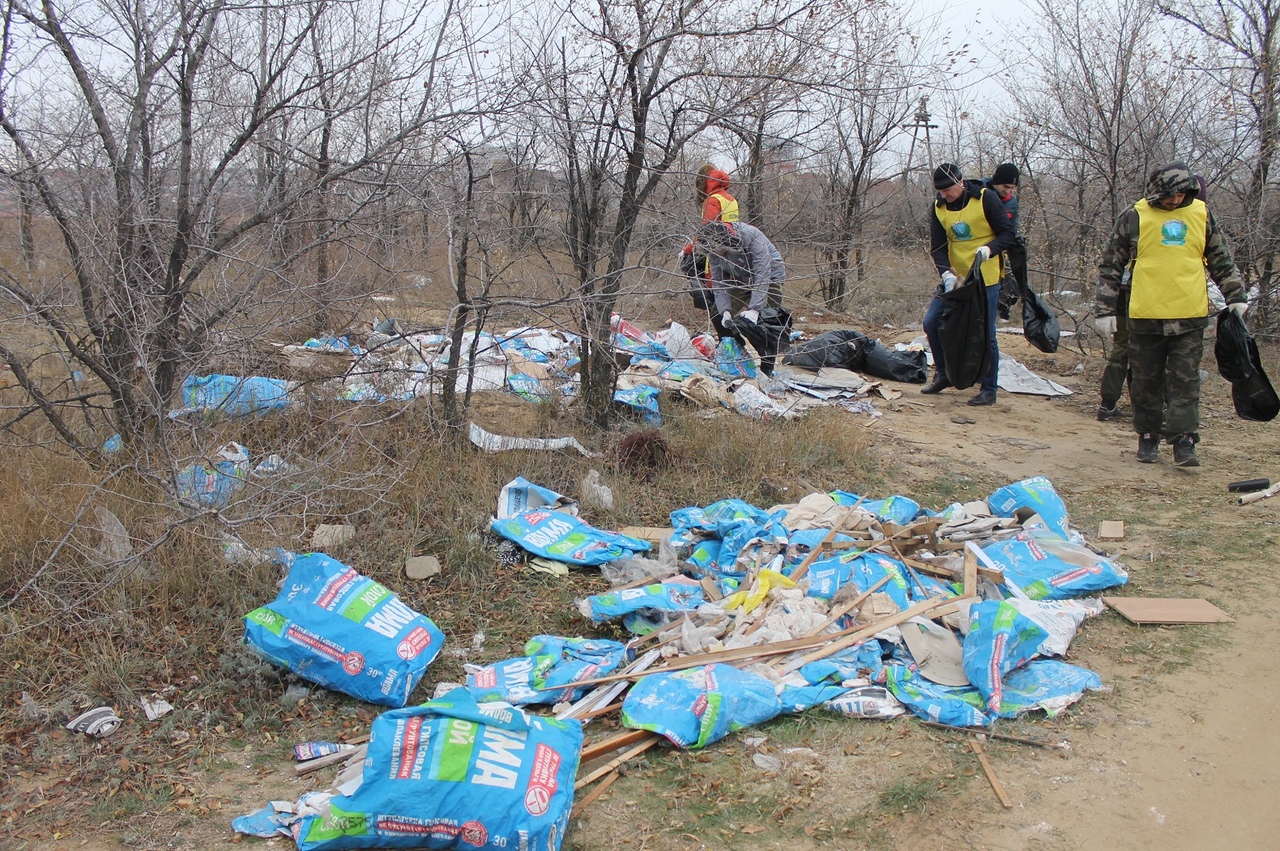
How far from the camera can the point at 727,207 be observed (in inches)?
232

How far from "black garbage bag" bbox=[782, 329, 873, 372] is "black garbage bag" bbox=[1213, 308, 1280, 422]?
9.45 ft

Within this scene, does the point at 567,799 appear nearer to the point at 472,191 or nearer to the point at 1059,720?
the point at 1059,720

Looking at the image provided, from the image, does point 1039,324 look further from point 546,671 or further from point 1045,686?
point 546,671

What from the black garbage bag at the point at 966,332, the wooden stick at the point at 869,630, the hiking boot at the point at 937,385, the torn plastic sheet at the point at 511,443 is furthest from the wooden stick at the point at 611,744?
the hiking boot at the point at 937,385

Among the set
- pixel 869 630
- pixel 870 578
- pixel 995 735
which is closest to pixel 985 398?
pixel 870 578

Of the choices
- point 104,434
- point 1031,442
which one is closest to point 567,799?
point 104,434

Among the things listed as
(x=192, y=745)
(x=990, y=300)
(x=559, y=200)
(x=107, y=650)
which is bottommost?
(x=192, y=745)

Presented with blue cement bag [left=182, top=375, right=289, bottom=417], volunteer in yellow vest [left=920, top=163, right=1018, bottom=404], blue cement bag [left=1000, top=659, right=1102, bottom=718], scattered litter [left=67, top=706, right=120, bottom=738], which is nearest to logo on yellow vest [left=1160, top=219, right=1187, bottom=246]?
volunteer in yellow vest [left=920, top=163, right=1018, bottom=404]

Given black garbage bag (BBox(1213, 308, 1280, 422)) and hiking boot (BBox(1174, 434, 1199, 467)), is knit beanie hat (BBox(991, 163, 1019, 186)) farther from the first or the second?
hiking boot (BBox(1174, 434, 1199, 467))

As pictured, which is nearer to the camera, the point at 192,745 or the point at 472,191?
the point at 192,745

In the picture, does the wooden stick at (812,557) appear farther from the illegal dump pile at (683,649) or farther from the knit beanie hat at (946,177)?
the knit beanie hat at (946,177)

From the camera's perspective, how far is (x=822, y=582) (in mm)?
3752

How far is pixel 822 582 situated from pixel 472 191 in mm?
2796

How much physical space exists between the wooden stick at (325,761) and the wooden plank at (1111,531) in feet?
11.4
